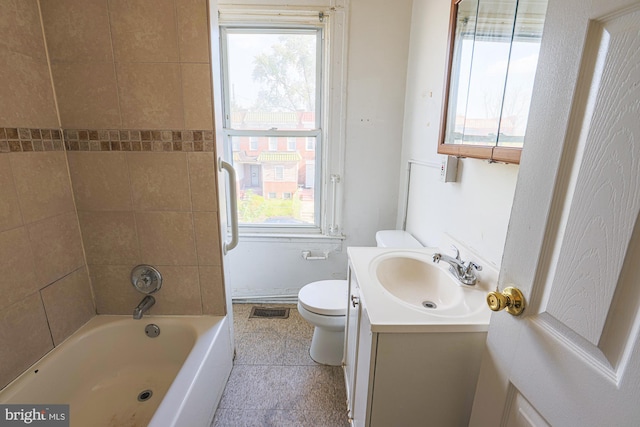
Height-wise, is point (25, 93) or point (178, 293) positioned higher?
point (25, 93)

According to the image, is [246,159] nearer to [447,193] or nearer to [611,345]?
[447,193]

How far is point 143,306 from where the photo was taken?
1.53 metres

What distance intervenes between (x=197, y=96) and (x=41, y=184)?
0.79 meters

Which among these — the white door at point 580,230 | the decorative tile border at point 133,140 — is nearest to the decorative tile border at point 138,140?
the decorative tile border at point 133,140

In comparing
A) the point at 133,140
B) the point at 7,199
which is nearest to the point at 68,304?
the point at 7,199

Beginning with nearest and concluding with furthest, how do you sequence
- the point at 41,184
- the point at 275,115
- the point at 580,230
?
1. the point at 580,230
2. the point at 41,184
3. the point at 275,115

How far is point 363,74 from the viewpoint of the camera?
2.02 metres

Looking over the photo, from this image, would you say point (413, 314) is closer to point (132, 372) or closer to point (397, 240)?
point (397, 240)

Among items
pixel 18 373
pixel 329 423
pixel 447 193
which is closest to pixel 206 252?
pixel 18 373

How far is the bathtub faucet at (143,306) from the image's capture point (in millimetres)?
1510

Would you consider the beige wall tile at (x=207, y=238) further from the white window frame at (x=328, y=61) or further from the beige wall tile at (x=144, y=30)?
the white window frame at (x=328, y=61)

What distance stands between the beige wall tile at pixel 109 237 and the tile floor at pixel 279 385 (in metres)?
0.93

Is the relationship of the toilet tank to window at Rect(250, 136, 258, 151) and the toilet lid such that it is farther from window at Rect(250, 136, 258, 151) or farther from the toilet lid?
window at Rect(250, 136, 258, 151)

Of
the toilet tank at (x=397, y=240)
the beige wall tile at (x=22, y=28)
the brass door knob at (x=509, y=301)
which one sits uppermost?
the beige wall tile at (x=22, y=28)
